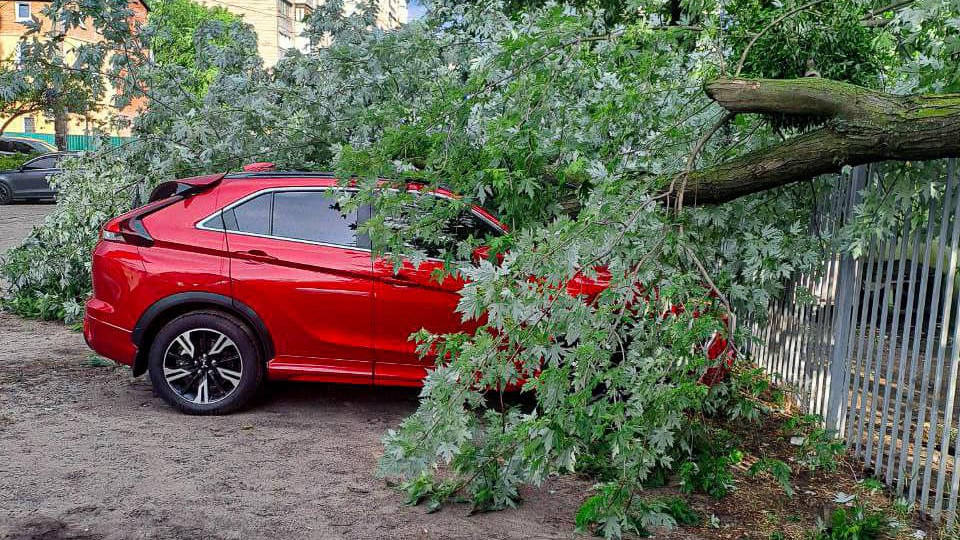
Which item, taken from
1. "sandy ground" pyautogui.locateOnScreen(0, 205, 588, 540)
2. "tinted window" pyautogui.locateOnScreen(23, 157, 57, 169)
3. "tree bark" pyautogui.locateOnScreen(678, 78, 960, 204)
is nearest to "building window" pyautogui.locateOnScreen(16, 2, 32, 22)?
Result: "tinted window" pyautogui.locateOnScreen(23, 157, 57, 169)

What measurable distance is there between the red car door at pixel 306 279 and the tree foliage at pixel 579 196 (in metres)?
0.58

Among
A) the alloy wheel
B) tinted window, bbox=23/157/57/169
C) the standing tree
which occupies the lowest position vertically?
the alloy wheel

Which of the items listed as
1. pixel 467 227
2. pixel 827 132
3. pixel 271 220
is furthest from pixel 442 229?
pixel 827 132

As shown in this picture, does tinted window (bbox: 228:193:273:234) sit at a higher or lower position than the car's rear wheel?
higher

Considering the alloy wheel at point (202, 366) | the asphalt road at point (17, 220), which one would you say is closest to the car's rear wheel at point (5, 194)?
the asphalt road at point (17, 220)

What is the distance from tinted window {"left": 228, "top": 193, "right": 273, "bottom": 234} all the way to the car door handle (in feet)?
0.50

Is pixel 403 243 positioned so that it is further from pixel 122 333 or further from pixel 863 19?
pixel 863 19

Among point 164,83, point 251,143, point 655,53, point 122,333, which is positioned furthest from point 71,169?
point 655,53

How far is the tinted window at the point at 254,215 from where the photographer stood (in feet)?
22.1

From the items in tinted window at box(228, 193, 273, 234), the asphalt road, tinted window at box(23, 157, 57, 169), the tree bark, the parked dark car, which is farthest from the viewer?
the parked dark car

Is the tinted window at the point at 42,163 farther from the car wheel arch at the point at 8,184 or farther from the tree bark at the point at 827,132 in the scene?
the tree bark at the point at 827,132

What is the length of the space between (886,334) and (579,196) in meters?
2.21

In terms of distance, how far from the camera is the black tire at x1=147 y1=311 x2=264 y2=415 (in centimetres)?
664

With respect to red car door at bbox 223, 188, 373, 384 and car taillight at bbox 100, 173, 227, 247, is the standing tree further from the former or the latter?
red car door at bbox 223, 188, 373, 384
